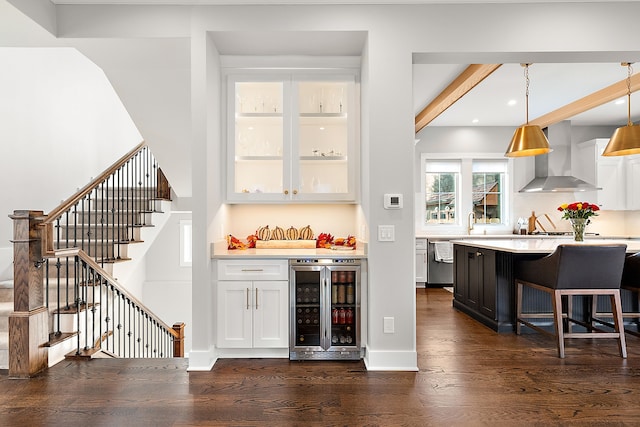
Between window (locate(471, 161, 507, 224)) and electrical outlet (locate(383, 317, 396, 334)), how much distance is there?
5076 mm

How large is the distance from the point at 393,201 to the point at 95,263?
9.49ft

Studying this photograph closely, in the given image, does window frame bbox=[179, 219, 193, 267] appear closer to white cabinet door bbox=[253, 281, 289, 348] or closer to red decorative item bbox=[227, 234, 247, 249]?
red decorative item bbox=[227, 234, 247, 249]

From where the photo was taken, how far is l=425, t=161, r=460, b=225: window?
768 cm

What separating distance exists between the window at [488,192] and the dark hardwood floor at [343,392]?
4.21 metres

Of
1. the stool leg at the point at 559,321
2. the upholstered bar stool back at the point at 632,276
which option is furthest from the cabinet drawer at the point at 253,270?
the upholstered bar stool back at the point at 632,276

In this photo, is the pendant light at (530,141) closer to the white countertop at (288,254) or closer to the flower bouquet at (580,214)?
the flower bouquet at (580,214)

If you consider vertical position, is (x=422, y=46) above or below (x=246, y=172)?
above

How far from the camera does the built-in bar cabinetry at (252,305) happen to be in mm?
3359

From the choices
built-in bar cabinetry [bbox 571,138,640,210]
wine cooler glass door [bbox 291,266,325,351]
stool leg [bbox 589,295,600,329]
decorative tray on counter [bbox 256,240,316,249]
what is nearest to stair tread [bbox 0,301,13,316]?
decorative tray on counter [bbox 256,240,316,249]

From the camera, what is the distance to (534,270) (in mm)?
3801

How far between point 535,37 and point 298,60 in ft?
6.37

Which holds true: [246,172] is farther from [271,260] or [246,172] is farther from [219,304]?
[219,304]

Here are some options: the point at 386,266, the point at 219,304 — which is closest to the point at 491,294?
the point at 386,266

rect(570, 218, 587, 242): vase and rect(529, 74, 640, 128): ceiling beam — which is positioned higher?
rect(529, 74, 640, 128): ceiling beam
